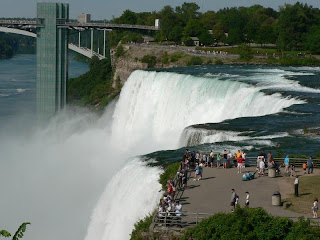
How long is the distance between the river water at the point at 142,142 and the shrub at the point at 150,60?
1021cm

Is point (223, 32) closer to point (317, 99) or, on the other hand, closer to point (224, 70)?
point (224, 70)

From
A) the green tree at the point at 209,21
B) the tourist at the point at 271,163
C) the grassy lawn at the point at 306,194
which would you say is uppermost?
the green tree at the point at 209,21

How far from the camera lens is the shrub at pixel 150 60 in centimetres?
7777

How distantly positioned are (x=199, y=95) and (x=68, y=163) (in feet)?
29.0

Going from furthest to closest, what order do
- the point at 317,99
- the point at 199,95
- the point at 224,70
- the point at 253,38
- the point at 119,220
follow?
the point at 253,38 < the point at 224,70 < the point at 199,95 < the point at 317,99 < the point at 119,220

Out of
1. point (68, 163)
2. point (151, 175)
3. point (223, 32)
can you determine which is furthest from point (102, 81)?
point (151, 175)

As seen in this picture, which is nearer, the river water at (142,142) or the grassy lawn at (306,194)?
the grassy lawn at (306,194)

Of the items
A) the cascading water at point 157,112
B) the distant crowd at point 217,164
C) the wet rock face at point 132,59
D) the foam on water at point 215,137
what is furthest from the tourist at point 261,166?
the wet rock face at point 132,59

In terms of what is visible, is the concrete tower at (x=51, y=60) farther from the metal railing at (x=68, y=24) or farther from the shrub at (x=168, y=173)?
the shrub at (x=168, y=173)

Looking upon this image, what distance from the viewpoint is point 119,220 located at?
2555cm

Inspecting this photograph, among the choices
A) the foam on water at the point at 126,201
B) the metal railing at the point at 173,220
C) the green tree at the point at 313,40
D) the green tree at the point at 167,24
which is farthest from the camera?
the green tree at the point at 167,24

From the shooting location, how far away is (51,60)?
77.4 m

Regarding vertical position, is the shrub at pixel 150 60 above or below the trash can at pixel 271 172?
below

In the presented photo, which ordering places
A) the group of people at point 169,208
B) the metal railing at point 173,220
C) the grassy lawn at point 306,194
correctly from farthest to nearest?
the grassy lawn at point 306,194
the group of people at point 169,208
the metal railing at point 173,220
